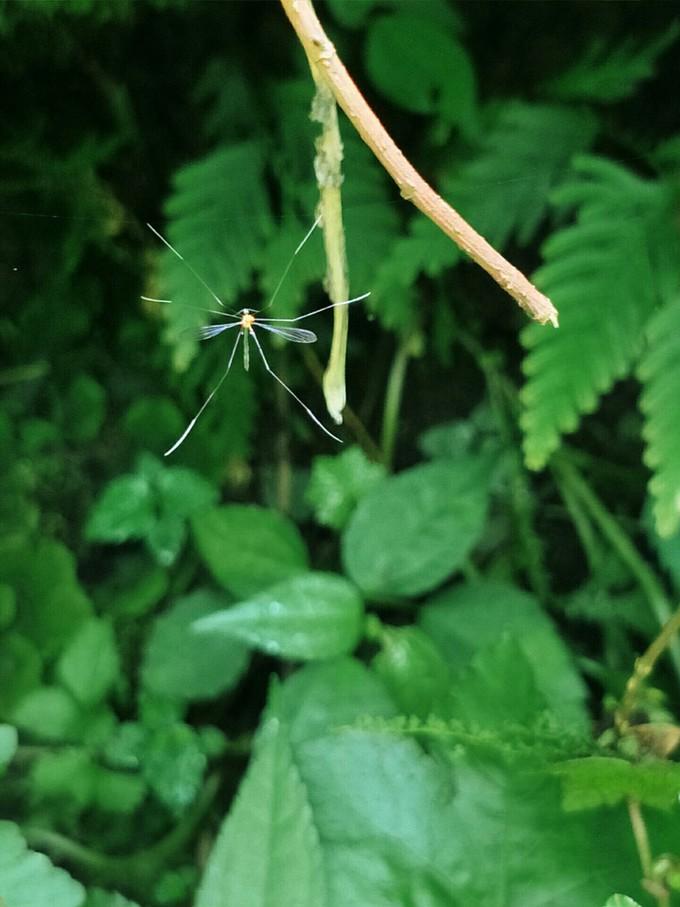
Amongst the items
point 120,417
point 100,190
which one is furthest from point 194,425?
point 100,190

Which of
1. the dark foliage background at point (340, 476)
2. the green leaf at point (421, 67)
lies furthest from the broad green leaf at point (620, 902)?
the green leaf at point (421, 67)

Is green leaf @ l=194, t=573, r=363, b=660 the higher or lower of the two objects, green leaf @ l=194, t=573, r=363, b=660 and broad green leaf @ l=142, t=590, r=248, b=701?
the higher

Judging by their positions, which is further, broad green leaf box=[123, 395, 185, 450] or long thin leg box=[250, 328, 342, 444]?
broad green leaf box=[123, 395, 185, 450]

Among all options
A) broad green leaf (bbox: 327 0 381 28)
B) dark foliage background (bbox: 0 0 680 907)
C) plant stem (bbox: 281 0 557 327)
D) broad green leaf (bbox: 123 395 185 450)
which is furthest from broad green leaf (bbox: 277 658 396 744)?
broad green leaf (bbox: 327 0 381 28)

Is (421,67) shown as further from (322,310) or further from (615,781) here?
(615,781)

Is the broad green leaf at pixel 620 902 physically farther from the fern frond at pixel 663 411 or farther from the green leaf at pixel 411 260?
the green leaf at pixel 411 260

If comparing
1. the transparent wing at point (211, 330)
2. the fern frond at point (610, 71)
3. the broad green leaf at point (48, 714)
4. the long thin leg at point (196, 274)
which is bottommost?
the broad green leaf at point (48, 714)

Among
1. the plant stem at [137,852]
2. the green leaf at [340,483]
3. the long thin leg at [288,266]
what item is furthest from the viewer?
the green leaf at [340,483]

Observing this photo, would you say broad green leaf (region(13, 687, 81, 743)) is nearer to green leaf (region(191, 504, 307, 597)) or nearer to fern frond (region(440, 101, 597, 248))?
green leaf (region(191, 504, 307, 597))

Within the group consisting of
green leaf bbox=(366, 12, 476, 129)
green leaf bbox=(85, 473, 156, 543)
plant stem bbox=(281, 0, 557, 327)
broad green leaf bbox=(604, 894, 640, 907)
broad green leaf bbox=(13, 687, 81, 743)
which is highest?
→ green leaf bbox=(366, 12, 476, 129)
